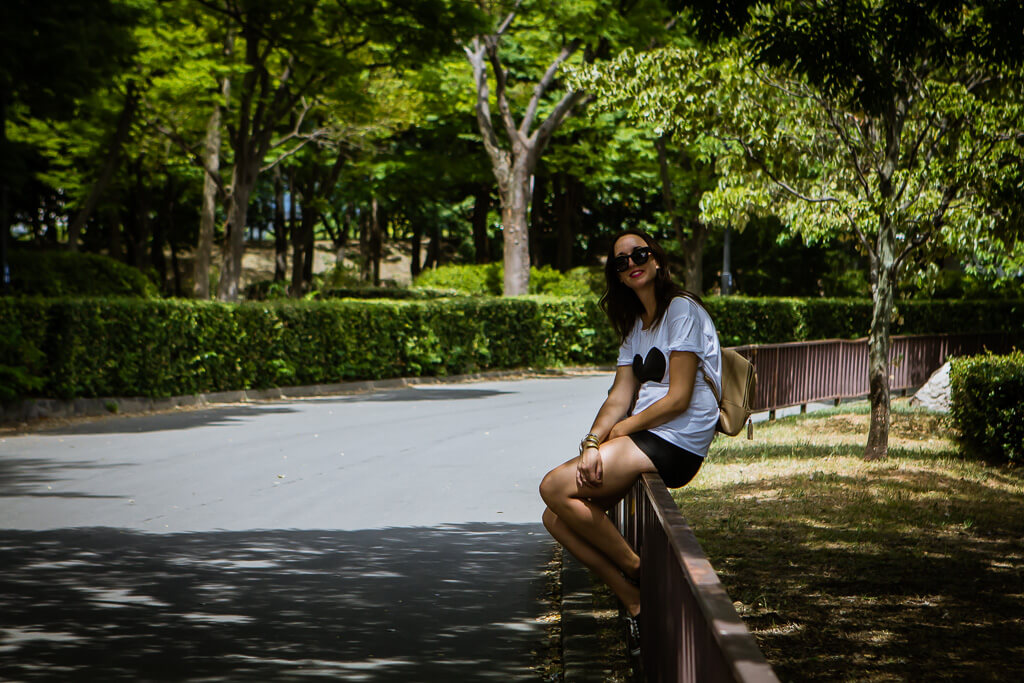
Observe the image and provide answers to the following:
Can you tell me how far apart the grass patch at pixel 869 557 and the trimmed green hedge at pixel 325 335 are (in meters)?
9.74

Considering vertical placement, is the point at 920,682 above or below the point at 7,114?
below

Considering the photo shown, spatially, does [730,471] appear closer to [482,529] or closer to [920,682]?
[482,529]

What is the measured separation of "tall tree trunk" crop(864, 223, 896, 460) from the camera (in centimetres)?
1159

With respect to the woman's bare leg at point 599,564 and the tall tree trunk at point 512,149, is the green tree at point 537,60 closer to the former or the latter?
the tall tree trunk at point 512,149

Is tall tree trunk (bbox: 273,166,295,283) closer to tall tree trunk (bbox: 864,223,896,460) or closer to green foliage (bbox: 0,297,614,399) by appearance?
green foliage (bbox: 0,297,614,399)

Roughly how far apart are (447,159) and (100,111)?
16018 mm

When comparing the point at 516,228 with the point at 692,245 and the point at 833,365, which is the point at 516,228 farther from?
the point at 692,245

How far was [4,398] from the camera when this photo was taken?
604 inches

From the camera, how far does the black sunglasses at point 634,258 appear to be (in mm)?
5105

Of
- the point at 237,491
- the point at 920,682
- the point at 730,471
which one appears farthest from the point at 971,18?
the point at 237,491

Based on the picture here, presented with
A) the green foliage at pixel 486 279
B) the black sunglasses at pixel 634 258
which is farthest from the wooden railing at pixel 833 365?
the green foliage at pixel 486 279

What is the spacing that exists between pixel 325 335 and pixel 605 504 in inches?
699

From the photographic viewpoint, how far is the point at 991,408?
11266mm

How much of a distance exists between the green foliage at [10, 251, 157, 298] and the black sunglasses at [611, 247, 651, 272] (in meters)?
19.2
